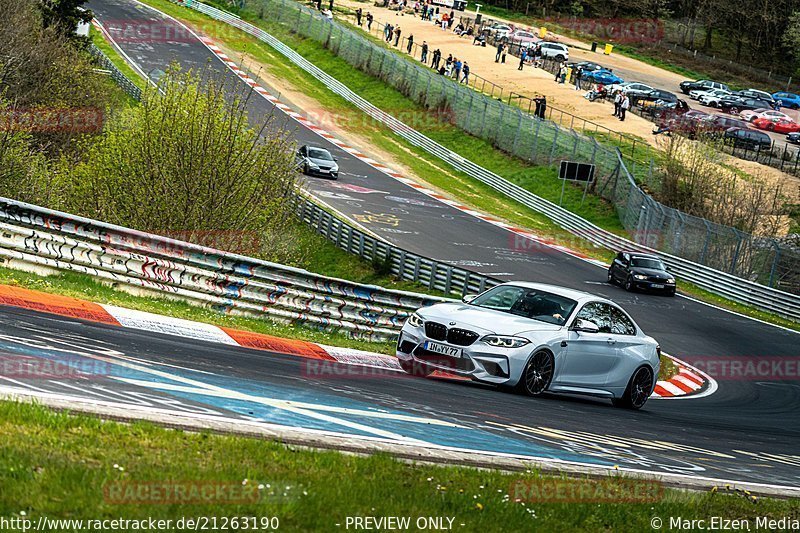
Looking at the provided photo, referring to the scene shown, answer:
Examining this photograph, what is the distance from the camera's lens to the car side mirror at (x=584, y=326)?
14117 mm

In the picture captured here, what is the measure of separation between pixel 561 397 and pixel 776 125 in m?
67.1

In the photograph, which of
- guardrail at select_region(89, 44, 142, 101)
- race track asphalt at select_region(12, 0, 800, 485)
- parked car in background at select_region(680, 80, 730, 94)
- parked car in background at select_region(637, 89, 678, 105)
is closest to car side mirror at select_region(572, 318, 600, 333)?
race track asphalt at select_region(12, 0, 800, 485)

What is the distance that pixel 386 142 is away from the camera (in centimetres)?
6019

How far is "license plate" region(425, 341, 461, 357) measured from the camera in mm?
13211

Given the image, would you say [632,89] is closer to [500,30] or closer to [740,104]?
[740,104]

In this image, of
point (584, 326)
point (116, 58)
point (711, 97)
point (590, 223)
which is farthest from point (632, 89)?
point (584, 326)

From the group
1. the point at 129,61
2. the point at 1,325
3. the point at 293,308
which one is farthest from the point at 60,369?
the point at 129,61

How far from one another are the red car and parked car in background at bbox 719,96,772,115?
3.98 meters

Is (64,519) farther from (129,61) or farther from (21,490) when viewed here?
(129,61)

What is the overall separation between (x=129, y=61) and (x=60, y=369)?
5795 cm

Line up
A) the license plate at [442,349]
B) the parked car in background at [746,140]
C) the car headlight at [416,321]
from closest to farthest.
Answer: the license plate at [442,349]
the car headlight at [416,321]
the parked car in background at [746,140]

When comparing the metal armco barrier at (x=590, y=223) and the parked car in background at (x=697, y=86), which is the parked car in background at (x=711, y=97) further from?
the metal armco barrier at (x=590, y=223)
